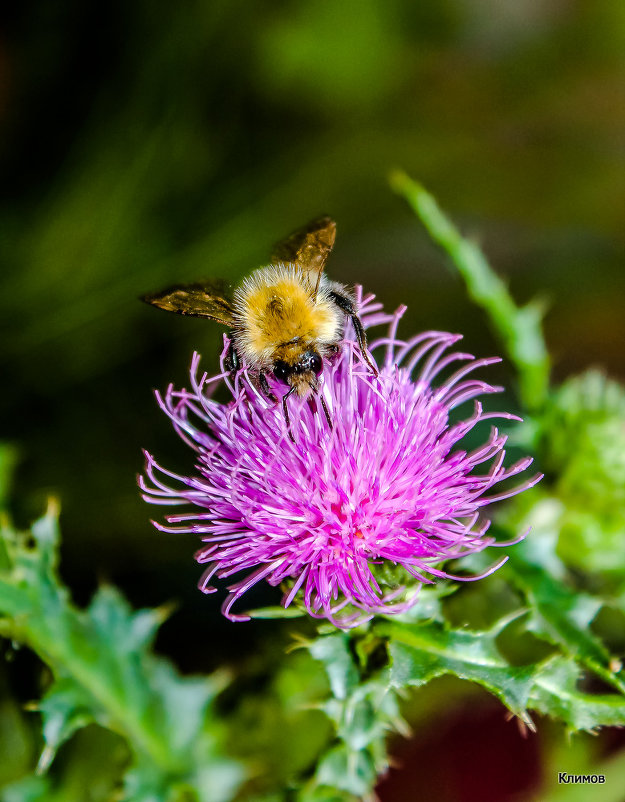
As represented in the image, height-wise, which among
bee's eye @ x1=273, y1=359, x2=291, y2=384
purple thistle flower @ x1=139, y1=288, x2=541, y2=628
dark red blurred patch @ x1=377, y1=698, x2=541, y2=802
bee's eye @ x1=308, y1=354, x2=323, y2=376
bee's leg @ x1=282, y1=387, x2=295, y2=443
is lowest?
dark red blurred patch @ x1=377, y1=698, x2=541, y2=802

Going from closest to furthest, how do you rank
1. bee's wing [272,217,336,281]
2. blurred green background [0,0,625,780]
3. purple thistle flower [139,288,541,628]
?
purple thistle flower [139,288,541,628], bee's wing [272,217,336,281], blurred green background [0,0,625,780]

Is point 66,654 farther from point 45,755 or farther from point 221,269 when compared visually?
point 221,269

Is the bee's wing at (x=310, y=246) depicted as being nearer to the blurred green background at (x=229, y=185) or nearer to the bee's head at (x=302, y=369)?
the bee's head at (x=302, y=369)

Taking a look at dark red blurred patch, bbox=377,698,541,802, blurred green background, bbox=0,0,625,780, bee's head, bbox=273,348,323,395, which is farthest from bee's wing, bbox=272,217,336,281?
dark red blurred patch, bbox=377,698,541,802

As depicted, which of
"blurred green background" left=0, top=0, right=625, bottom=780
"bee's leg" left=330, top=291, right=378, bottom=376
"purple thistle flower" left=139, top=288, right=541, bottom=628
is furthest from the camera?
"blurred green background" left=0, top=0, right=625, bottom=780

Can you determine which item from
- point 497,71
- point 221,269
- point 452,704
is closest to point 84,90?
point 221,269

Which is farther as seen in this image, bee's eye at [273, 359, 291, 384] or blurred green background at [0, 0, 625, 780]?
blurred green background at [0, 0, 625, 780]

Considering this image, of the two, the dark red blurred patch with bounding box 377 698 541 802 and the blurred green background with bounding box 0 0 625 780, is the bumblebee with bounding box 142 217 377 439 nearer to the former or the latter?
the blurred green background with bounding box 0 0 625 780
